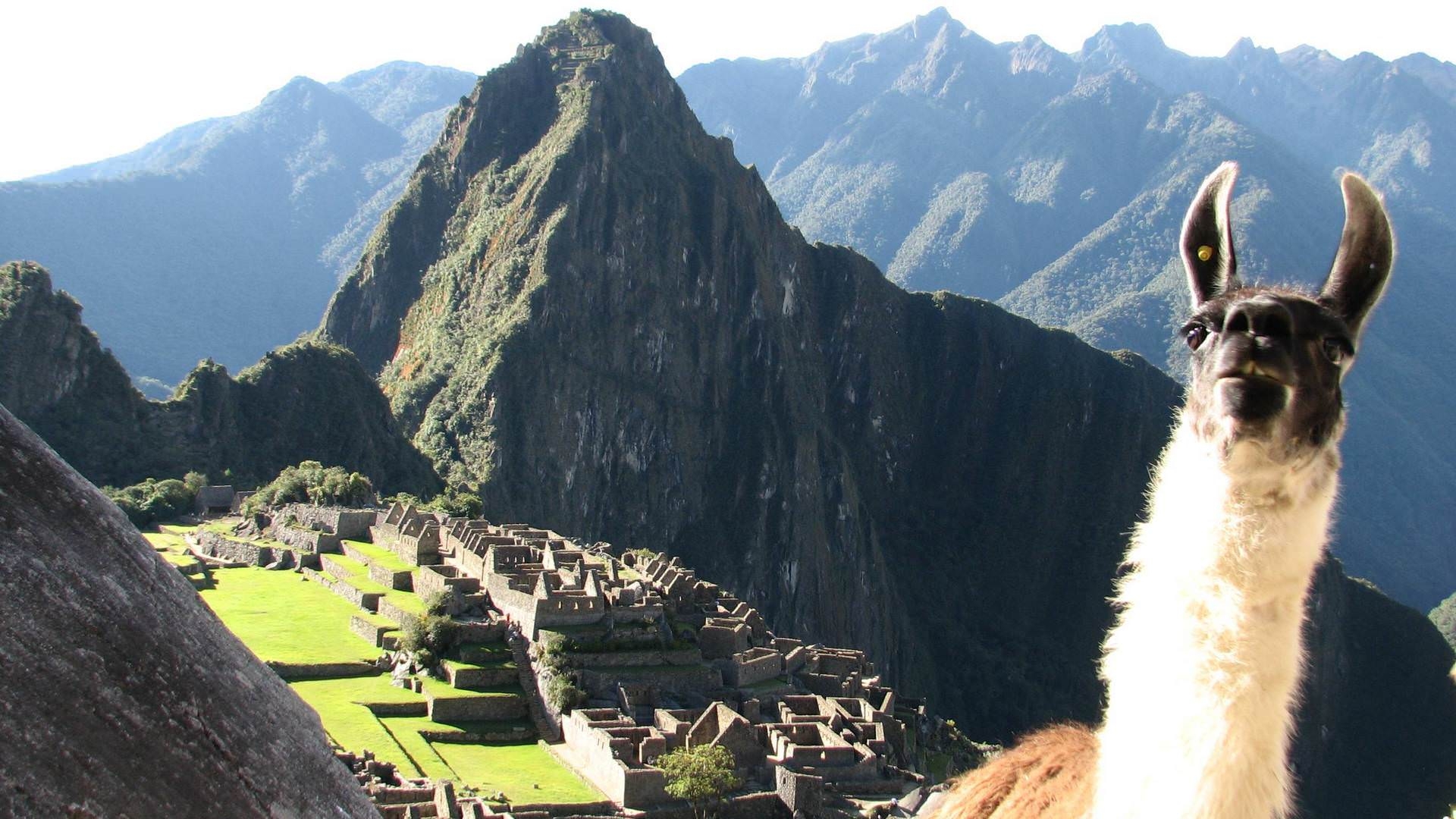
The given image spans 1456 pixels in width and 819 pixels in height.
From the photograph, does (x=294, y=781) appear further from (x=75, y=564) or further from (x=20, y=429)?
(x=20, y=429)

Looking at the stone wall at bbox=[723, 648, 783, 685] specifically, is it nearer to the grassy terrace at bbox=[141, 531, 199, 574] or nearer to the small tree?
the small tree

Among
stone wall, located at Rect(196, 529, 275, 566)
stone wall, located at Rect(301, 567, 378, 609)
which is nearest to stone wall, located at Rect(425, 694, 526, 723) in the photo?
stone wall, located at Rect(301, 567, 378, 609)

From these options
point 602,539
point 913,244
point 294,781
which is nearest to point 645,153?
point 602,539

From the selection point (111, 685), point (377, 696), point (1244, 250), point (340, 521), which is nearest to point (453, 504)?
point (340, 521)

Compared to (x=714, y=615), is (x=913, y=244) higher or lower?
higher

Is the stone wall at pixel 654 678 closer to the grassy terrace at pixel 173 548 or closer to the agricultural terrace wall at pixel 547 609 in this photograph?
the agricultural terrace wall at pixel 547 609

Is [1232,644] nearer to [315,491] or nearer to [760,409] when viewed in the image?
[315,491]

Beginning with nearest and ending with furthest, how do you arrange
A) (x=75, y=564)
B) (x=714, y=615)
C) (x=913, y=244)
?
1. (x=75, y=564)
2. (x=714, y=615)
3. (x=913, y=244)
